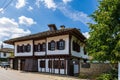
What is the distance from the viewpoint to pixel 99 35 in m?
17.9

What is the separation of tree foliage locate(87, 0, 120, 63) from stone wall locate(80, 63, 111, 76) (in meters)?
10.00

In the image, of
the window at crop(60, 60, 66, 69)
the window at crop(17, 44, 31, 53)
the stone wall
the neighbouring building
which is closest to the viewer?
the stone wall

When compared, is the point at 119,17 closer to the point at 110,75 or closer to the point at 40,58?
the point at 110,75

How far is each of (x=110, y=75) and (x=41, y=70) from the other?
2136 centimetres

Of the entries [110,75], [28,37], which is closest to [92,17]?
[110,75]

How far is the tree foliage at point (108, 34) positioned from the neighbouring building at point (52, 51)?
46.7ft

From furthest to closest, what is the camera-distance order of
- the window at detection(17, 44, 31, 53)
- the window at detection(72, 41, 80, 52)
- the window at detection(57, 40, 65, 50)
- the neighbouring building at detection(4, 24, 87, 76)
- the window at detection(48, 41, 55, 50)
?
the window at detection(17, 44, 31, 53)
the window at detection(48, 41, 55, 50)
the window at detection(72, 41, 80, 52)
the window at detection(57, 40, 65, 50)
the neighbouring building at detection(4, 24, 87, 76)

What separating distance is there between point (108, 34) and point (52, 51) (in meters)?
19.4

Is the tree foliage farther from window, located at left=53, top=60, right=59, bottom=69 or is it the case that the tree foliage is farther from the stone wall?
window, located at left=53, top=60, right=59, bottom=69

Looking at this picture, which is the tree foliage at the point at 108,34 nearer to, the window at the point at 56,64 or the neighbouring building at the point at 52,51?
the neighbouring building at the point at 52,51

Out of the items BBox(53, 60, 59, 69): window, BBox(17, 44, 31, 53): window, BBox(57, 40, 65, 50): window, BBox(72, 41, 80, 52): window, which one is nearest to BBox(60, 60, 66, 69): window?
BBox(53, 60, 59, 69): window

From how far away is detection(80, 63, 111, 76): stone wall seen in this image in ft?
92.7

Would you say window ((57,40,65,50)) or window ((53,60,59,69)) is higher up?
window ((57,40,65,50))

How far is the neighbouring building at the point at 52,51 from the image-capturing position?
111ft
